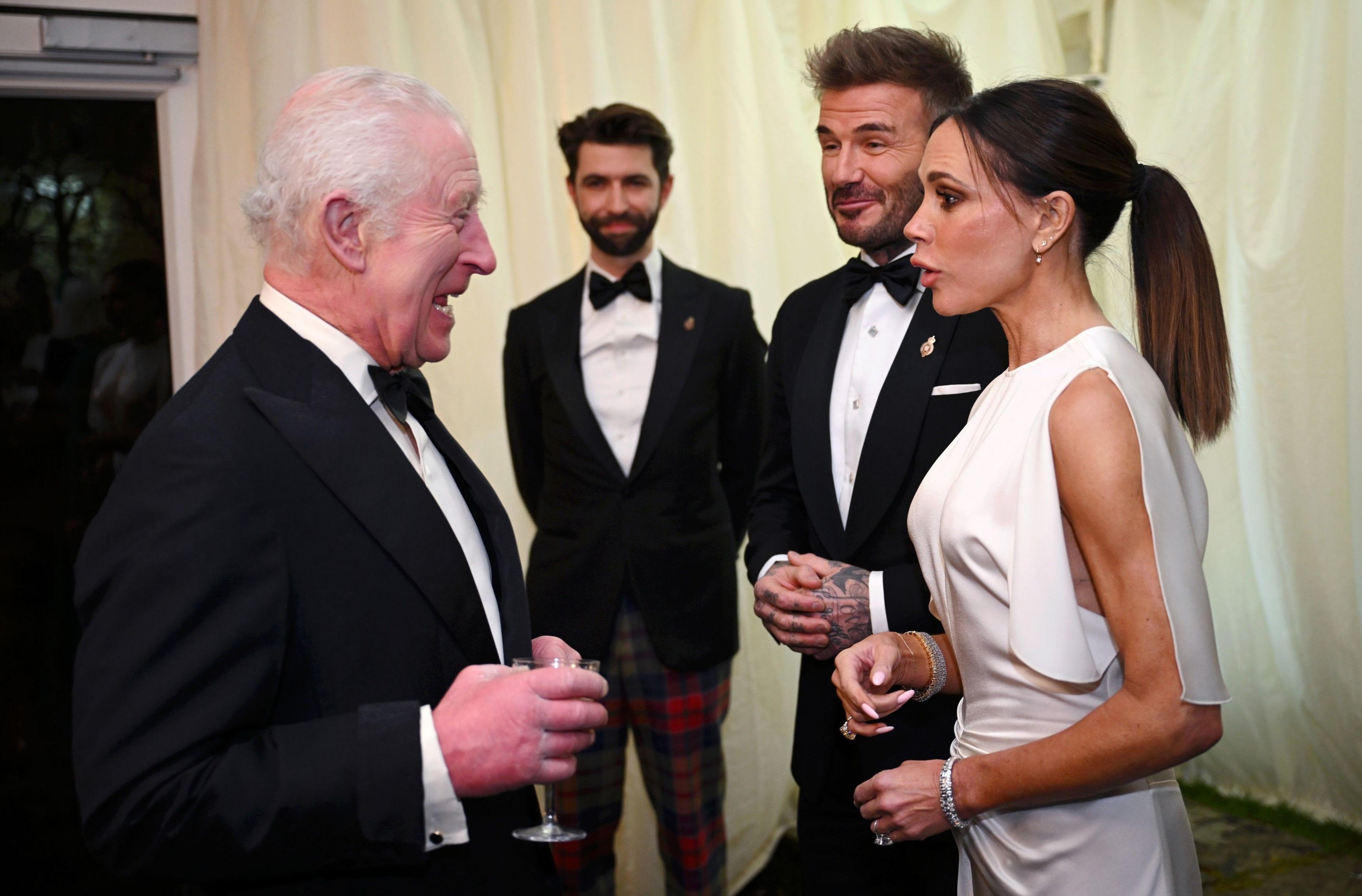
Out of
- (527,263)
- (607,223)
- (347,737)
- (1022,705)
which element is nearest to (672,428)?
(607,223)

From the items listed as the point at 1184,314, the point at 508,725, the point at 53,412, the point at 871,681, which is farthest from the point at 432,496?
the point at 53,412

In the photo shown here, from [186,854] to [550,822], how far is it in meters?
0.47

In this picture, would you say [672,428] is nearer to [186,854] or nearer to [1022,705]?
[1022,705]

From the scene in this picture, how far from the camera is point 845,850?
200cm

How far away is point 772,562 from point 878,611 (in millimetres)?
290

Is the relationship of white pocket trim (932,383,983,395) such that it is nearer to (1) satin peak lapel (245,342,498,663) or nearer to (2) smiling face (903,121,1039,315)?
(2) smiling face (903,121,1039,315)

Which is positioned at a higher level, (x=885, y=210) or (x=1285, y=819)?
Answer: (x=885, y=210)

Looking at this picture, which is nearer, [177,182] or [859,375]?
[859,375]

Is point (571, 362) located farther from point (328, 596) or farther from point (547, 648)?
point (328, 596)

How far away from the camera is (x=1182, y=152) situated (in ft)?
12.1

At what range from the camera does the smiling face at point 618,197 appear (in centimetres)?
293

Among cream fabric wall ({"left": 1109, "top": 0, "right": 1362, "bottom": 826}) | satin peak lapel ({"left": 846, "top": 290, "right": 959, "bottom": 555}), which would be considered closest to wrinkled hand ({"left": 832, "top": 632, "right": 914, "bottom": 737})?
satin peak lapel ({"left": 846, "top": 290, "right": 959, "bottom": 555})

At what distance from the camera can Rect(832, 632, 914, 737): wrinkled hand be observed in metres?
1.51

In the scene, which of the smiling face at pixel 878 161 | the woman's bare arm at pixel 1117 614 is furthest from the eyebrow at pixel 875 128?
the woman's bare arm at pixel 1117 614
